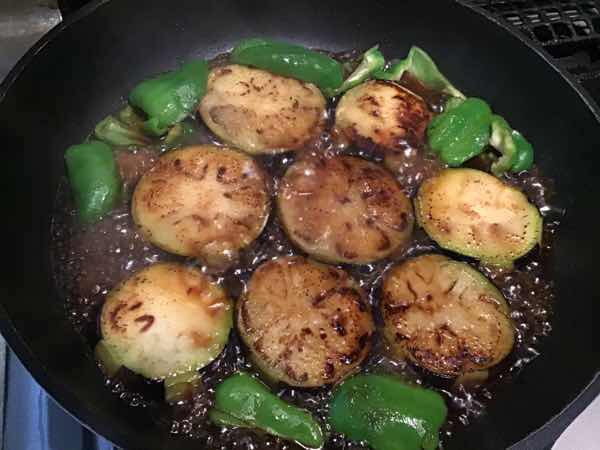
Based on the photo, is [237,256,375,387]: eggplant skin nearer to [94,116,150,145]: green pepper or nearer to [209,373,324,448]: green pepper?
[209,373,324,448]: green pepper

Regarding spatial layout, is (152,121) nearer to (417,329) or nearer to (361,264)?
(361,264)

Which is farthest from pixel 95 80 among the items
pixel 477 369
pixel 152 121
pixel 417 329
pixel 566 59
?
pixel 566 59

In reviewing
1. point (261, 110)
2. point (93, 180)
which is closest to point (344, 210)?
point (261, 110)

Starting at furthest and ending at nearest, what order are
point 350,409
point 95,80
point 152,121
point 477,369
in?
1. point 95,80
2. point 152,121
3. point 477,369
4. point 350,409

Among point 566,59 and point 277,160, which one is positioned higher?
point 566,59

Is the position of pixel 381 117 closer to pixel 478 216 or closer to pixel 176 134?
pixel 478 216

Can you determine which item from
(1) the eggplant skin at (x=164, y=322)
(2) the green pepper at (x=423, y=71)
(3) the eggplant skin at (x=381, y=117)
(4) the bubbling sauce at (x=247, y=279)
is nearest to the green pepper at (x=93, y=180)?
(4) the bubbling sauce at (x=247, y=279)

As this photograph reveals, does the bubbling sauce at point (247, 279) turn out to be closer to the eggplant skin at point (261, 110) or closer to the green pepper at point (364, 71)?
the eggplant skin at point (261, 110)
